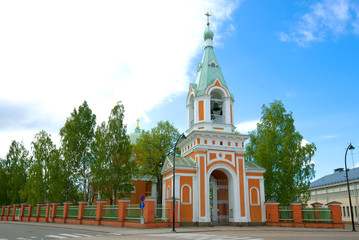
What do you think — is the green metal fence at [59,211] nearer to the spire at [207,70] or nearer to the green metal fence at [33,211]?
the green metal fence at [33,211]

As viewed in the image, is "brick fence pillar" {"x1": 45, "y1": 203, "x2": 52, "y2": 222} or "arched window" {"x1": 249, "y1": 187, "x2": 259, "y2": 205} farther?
"brick fence pillar" {"x1": 45, "y1": 203, "x2": 52, "y2": 222}

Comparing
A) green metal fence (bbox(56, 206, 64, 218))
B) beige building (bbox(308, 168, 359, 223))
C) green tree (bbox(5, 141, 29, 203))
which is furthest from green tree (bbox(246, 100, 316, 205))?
green tree (bbox(5, 141, 29, 203))

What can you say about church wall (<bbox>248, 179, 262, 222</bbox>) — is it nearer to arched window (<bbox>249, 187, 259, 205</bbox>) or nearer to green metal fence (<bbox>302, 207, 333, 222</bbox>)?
arched window (<bbox>249, 187, 259, 205</bbox>)

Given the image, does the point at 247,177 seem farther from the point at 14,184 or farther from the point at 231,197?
the point at 14,184

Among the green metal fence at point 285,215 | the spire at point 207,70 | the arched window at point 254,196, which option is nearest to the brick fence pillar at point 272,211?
the green metal fence at point 285,215

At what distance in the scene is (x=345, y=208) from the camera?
144ft

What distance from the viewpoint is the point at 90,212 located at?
2661 centimetres

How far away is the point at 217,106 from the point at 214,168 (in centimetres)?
643

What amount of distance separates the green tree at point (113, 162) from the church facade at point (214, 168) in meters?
3.76

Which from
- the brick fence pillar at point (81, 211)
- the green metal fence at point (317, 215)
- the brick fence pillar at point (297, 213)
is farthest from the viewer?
the brick fence pillar at point (81, 211)

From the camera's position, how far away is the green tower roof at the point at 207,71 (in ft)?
91.5

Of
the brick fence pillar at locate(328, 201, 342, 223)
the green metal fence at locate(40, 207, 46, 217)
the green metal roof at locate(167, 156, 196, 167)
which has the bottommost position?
the green metal fence at locate(40, 207, 46, 217)

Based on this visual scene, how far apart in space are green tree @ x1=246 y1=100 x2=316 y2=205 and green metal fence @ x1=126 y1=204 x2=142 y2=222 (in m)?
16.0

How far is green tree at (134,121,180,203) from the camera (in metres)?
34.6
